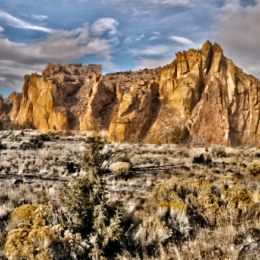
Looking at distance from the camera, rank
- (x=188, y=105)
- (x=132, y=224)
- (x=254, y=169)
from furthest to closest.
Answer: (x=188, y=105) < (x=254, y=169) < (x=132, y=224)

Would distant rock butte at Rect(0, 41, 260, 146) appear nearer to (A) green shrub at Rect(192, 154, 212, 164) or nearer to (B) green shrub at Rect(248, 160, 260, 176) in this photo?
(A) green shrub at Rect(192, 154, 212, 164)

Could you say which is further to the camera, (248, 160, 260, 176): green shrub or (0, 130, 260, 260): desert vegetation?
(248, 160, 260, 176): green shrub

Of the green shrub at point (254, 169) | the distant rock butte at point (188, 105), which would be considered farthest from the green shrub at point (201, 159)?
the distant rock butte at point (188, 105)

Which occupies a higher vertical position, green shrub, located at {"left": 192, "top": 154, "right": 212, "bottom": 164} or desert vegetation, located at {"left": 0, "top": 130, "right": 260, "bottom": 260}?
green shrub, located at {"left": 192, "top": 154, "right": 212, "bottom": 164}

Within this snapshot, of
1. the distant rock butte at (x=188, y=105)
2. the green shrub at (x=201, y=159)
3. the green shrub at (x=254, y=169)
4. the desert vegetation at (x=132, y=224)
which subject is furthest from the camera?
the distant rock butte at (x=188, y=105)

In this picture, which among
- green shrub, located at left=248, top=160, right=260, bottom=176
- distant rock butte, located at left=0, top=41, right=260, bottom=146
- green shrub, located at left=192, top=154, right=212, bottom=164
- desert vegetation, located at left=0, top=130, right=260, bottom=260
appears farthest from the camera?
distant rock butte, located at left=0, top=41, right=260, bottom=146

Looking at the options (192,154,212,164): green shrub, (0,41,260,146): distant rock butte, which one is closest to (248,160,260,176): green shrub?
(192,154,212,164): green shrub

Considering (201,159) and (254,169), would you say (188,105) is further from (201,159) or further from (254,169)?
(254,169)

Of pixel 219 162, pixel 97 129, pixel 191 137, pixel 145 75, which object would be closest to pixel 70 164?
pixel 97 129

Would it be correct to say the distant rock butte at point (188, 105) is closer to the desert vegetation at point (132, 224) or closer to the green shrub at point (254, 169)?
the green shrub at point (254, 169)

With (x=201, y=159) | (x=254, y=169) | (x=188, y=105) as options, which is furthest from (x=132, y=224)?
(x=188, y=105)

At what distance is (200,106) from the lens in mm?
103188

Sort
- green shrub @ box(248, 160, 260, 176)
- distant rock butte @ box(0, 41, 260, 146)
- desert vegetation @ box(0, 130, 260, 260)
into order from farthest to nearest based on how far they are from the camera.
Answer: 1. distant rock butte @ box(0, 41, 260, 146)
2. green shrub @ box(248, 160, 260, 176)
3. desert vegetation @ box(0, 130, 260, 260)

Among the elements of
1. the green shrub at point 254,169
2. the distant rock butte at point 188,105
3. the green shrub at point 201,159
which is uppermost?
the distant rock butte at point 188,105
